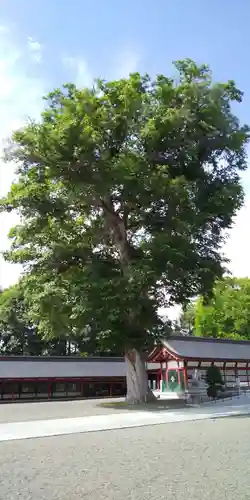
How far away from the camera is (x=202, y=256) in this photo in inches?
945

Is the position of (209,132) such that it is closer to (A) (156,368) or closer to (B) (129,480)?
(B) (129,480)

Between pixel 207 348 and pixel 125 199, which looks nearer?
pixel 125 199

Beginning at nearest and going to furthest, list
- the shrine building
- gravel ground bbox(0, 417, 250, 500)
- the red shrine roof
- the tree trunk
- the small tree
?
1. gravel ground bbox(0, 417, 250, 500)
2. the tree trunk
3. the small tree
4. the shrine building
5. the red shrine roof

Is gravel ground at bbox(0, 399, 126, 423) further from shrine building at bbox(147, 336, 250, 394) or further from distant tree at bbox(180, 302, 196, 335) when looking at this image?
distant tree at bbox(180, 302, 196, 335)

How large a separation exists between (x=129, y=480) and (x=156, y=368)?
37053 millimetres

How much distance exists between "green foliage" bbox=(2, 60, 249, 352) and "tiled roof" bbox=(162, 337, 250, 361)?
11.7 metres

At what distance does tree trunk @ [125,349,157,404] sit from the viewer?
2393 centimetres

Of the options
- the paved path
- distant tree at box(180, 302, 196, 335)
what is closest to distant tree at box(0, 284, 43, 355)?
distant tree at box(180, 302, 196, 335)

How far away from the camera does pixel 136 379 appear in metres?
24.1

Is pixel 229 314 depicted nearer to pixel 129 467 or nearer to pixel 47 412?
pixel 47 412

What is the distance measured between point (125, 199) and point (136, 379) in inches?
378

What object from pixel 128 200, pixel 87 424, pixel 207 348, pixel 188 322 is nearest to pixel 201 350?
pixel 207 348

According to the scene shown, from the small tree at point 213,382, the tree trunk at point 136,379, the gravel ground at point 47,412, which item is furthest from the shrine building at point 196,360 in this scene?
the gravel ground at point 47,412

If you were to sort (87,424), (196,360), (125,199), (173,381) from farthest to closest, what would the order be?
(173,381) < (196,360) < (125,199) < (87,424)
